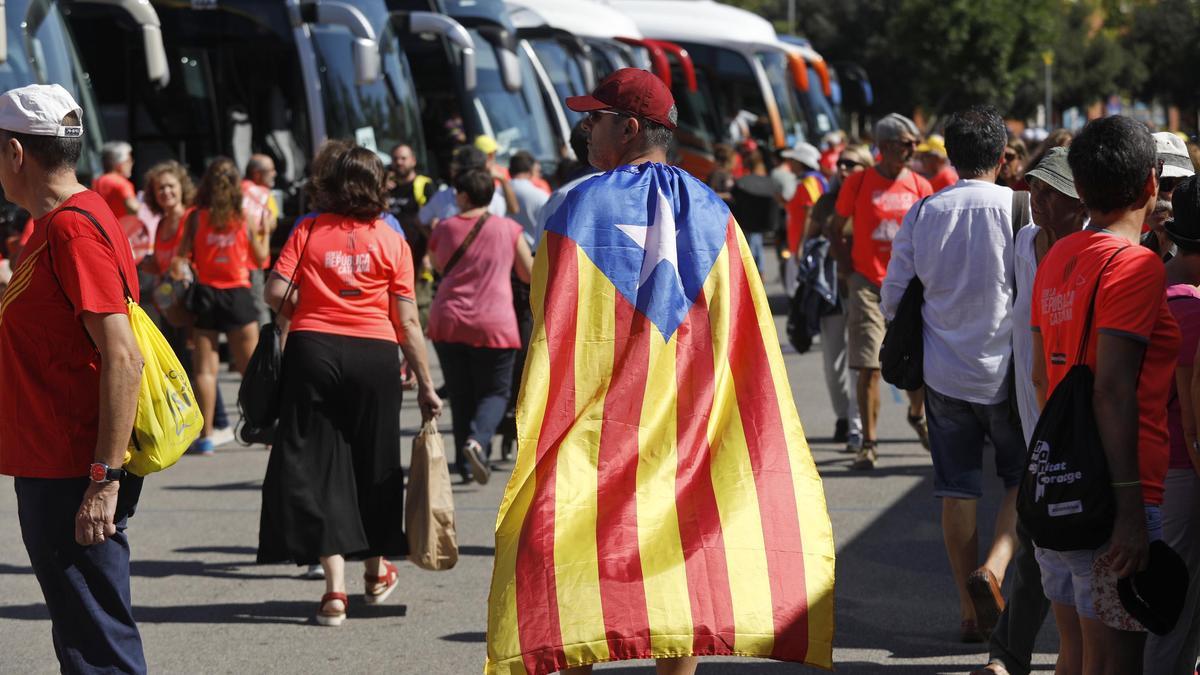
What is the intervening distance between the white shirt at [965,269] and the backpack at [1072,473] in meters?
2.29

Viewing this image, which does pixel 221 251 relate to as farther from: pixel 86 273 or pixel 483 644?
pixel 86 273

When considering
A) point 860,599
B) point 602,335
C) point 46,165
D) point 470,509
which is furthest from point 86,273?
point 470,509

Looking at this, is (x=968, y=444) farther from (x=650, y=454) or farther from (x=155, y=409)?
(x=155, y=409)

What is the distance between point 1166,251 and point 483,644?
8.94ft

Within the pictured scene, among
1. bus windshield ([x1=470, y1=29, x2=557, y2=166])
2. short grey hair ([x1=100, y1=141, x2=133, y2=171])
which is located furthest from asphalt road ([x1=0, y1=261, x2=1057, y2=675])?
bus windshield ([x1=470, y1=29, x2=557, y2=166])

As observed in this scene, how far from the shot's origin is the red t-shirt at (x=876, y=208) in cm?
918

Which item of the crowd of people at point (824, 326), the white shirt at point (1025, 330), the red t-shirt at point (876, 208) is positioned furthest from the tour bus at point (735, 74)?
the white shirt at point (1025, 330)

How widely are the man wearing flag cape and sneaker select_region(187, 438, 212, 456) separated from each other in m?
6.59

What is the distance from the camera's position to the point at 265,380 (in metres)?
6.43

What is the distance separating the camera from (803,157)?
1366 centimetres

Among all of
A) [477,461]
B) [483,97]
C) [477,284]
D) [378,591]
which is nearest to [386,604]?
[378,591]

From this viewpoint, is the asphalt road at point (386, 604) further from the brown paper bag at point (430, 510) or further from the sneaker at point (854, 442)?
the sneaker at point (854, 442)

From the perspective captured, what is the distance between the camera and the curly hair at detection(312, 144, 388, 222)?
643 centimetres

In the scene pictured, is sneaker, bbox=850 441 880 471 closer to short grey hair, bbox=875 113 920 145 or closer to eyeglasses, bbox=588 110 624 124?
short grey hair, bbox=875 113 920 145
